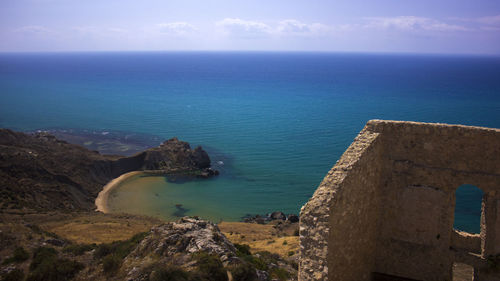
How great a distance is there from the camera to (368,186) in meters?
11.1

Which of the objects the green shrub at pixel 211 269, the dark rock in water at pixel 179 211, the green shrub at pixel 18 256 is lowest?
the dark rock in water at pixel 179 211

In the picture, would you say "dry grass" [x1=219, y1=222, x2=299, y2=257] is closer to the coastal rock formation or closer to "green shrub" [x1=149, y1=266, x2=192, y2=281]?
"green shrub" [x1=149, y1=266, x2=192, y2=281]

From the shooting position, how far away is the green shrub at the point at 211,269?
1272 centimetres

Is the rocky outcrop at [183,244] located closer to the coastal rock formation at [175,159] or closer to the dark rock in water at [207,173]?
the dark rock in water at [207,173]

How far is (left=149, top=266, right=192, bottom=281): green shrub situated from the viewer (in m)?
12.2

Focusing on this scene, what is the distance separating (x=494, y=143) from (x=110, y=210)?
3617cm

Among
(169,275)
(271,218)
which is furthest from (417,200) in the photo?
(271,218)

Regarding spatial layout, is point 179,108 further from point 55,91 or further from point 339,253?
point 339,253

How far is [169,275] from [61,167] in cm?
3664

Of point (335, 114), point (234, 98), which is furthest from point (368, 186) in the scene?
point (234, 98)

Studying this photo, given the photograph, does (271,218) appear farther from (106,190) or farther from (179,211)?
(106,190)

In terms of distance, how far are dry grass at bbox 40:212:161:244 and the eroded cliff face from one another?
20.2 feet

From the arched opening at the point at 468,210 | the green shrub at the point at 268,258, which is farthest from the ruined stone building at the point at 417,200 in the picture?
the arched opening at the point at 468,210

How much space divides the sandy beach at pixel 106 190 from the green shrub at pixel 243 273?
95.7ft
